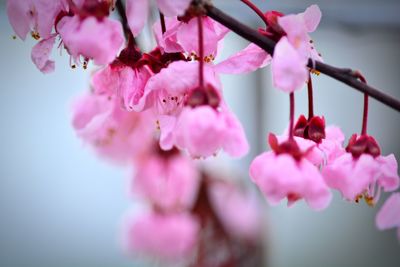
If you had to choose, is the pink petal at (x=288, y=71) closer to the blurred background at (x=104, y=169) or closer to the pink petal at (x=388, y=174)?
the pink petal at (x=388, y=174)

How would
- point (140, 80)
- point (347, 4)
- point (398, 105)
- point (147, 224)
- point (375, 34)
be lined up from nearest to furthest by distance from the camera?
point (398, 105) → point (140, 80) → point (147, 224) → point (347, 4) → point (375, 34)

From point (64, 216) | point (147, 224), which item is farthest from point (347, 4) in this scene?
point (64, 216)

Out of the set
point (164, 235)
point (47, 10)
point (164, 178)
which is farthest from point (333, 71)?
point (164, 235)

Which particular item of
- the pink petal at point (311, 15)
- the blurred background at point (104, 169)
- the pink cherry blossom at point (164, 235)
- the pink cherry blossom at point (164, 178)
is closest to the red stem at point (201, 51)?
the pink petal at point (311, 15)

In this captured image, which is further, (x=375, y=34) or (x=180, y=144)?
(x=375, y=34)

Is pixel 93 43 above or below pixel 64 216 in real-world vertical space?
Answer: above

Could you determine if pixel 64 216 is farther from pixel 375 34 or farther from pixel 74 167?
pixel 375 34

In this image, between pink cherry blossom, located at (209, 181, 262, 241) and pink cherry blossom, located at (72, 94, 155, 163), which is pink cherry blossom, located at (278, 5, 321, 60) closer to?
pink cherry blossom, located at (72, 94, 155, 163)
